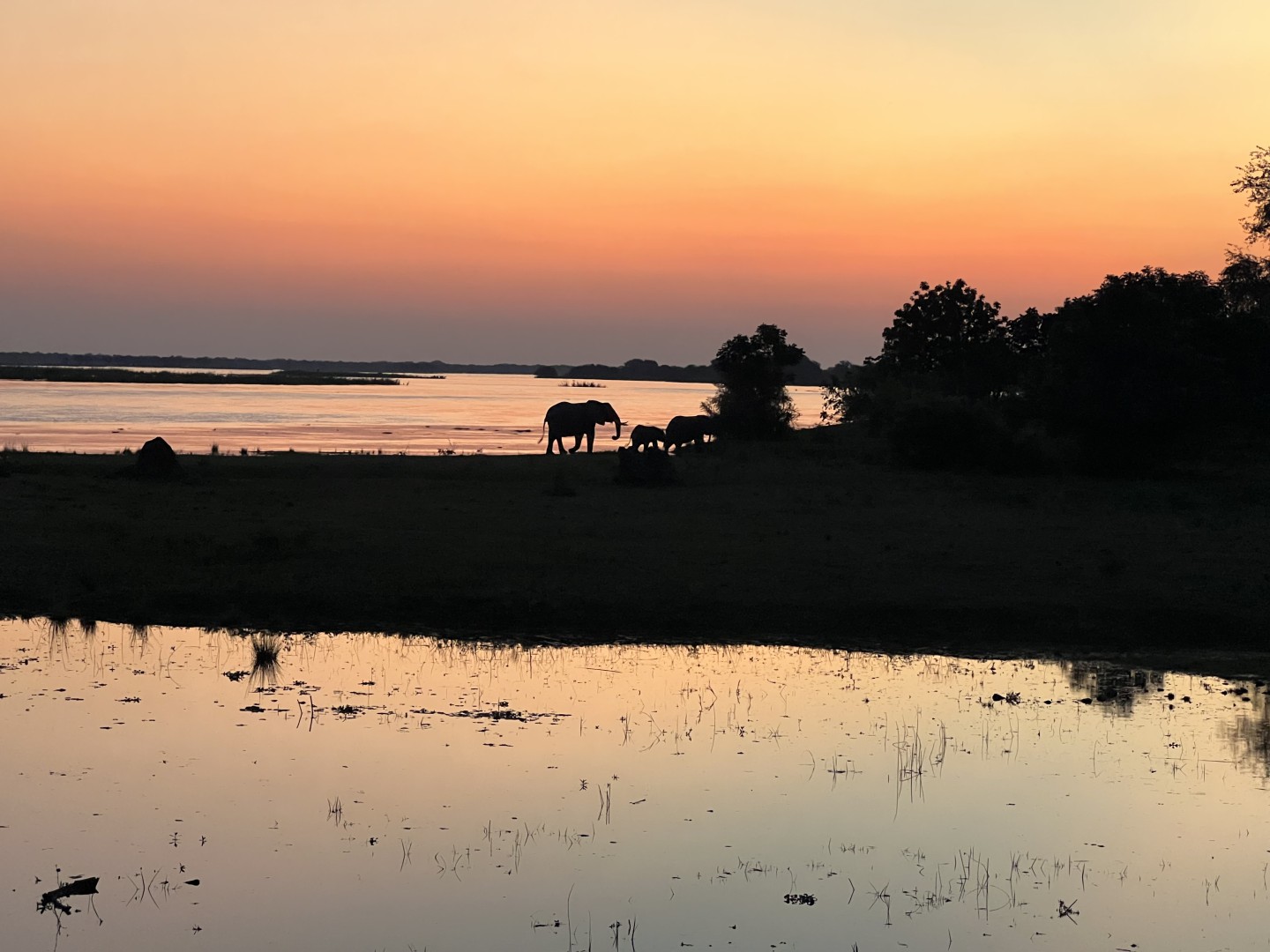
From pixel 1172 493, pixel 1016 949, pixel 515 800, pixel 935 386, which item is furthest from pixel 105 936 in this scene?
pixel 935 386

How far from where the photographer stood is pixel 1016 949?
7.08m

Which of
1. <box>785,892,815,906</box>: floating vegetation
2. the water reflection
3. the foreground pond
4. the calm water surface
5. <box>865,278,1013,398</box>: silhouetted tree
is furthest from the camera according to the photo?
<box>865,278,1013,398</box>: silhouetted tree

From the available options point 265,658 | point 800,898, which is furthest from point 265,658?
point 800,898

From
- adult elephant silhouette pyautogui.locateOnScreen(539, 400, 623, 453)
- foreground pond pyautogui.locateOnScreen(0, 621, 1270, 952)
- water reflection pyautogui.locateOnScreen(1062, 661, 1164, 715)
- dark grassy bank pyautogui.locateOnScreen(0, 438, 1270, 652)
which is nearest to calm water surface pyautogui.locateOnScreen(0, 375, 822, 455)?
adult elephant silhouette pyautogui.locateOnScreen(539, 400, 623, 453)

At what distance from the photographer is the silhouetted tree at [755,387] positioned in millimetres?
50125

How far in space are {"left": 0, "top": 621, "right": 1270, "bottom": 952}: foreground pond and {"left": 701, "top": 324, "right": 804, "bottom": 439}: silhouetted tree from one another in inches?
1418

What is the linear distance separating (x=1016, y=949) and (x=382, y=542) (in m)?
14.4

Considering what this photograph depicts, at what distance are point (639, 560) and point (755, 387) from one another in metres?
32.8

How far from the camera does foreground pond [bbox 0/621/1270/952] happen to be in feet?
24.1

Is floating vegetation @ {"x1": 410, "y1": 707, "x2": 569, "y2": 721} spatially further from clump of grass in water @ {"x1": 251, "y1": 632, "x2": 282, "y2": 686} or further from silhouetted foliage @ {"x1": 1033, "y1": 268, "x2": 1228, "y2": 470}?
silhouetted foliage @ {"x1": 1033, "y1": 268, "x2": 1228, "y2": 470}

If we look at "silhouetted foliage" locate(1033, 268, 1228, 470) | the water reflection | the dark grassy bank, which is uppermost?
"silhouetted foliage" locate(1033, 268, 1228, 470)

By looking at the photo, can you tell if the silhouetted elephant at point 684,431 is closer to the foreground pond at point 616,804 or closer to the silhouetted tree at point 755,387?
the silhouetted tree at point 755,387

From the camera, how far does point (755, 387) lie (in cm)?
5159

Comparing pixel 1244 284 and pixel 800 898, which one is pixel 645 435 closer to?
pixel 1244 284
